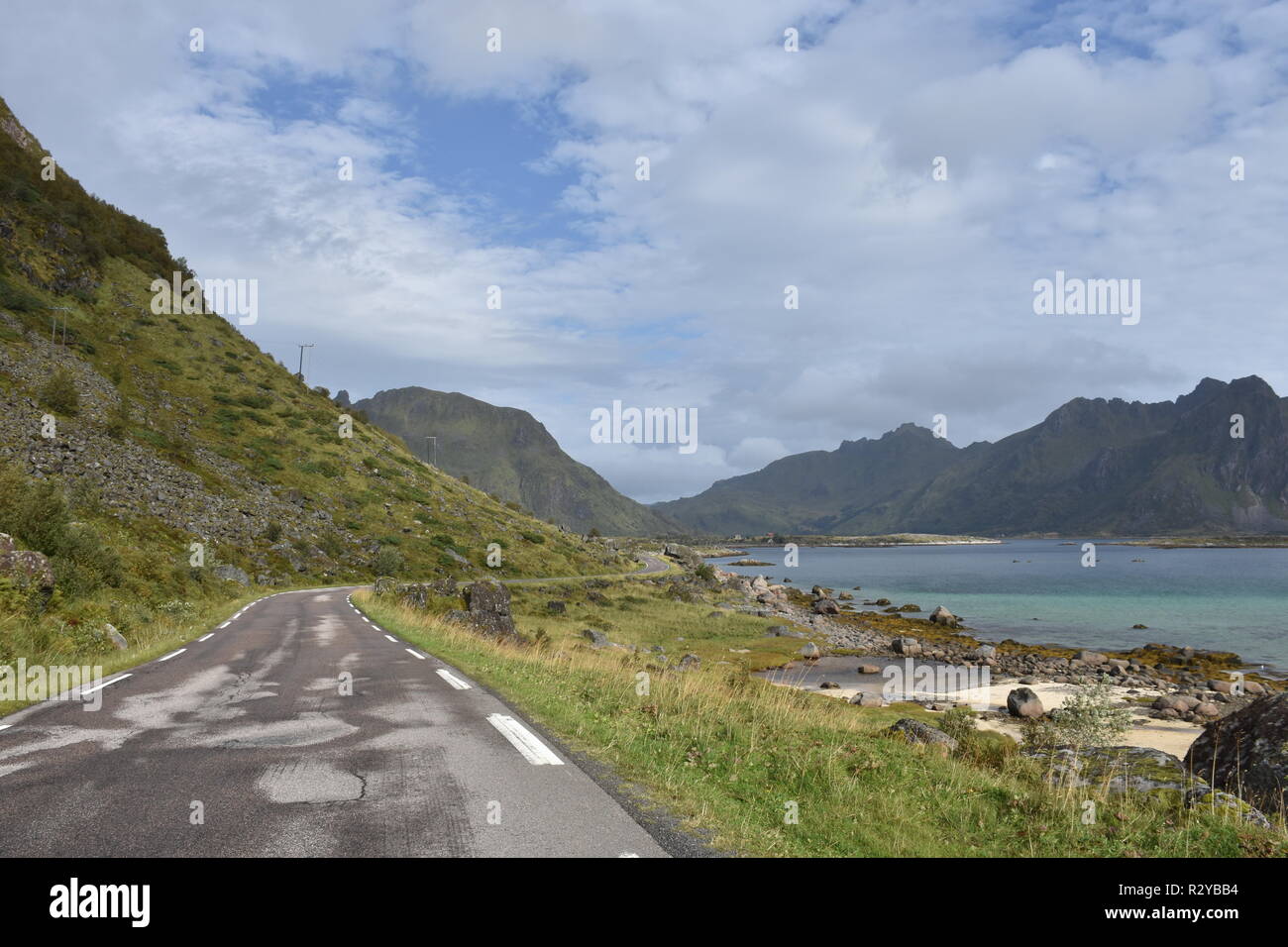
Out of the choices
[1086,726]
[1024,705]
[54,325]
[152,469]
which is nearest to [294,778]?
[1086,726]

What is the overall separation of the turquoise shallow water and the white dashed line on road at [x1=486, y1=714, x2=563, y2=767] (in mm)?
53468

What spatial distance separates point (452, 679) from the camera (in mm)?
13531

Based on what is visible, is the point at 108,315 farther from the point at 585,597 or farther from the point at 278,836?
the point at 278,836

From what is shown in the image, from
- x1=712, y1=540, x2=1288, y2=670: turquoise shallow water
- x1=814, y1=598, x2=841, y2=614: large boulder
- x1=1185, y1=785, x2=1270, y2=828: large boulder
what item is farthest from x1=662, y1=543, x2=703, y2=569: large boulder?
x1=1185, y1=785, x2=1270, y2=828: large boulder

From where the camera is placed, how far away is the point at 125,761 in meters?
7.31

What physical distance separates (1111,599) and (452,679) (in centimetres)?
9081

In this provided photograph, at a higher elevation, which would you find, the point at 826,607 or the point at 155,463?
the point at 155,463

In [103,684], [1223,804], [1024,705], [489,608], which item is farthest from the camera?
[489,608]

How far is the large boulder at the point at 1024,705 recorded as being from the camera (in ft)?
90.7

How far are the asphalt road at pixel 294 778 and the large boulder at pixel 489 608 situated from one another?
1676 cm

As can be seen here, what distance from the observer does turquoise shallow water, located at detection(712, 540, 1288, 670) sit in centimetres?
5434

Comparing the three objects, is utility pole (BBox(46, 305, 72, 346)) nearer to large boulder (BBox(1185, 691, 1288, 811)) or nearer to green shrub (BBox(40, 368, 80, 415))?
green shrub (BBox(40, 368, 80, 415))

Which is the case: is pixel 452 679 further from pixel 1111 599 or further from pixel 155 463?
pixel 1111 599

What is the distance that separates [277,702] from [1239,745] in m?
15.2
